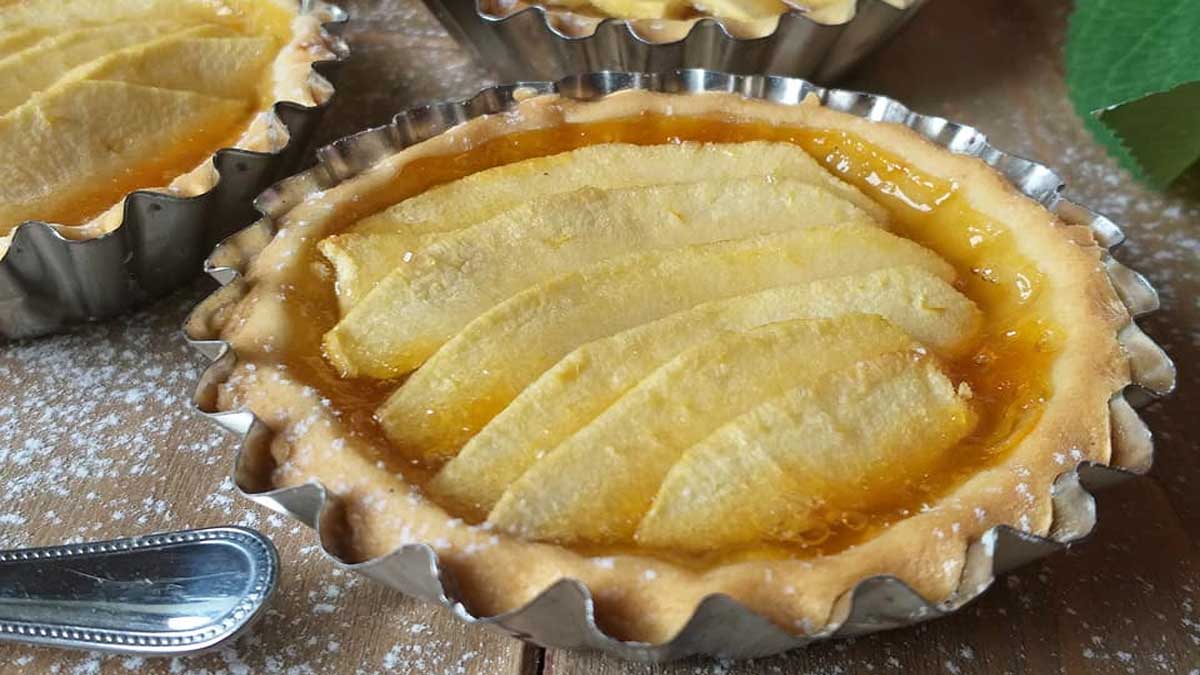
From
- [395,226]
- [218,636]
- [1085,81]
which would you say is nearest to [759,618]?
[218,636]

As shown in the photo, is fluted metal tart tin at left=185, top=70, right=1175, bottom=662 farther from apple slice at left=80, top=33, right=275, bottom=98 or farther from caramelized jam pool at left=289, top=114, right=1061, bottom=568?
apple slice at left=80, top=33, right=275, bottom=98

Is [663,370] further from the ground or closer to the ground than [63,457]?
further from the ground

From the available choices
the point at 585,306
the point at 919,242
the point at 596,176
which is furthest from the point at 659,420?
the point at 919,242

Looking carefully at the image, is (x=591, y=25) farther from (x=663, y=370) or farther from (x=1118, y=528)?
(x=1118, y=528)

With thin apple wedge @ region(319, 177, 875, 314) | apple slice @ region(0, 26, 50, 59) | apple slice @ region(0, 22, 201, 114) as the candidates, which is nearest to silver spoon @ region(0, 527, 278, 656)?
thin apple wedge @ region(319, 177, 875, 314)

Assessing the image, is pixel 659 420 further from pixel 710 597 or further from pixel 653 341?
pixel 710 597

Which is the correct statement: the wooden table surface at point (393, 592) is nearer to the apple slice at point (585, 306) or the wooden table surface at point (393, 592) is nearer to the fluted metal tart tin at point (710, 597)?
the fluted metal tart tin at point (710, 597)

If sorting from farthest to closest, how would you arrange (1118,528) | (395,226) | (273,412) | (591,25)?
(591,25) → (395,226) → (1118,528) → (273,412)
